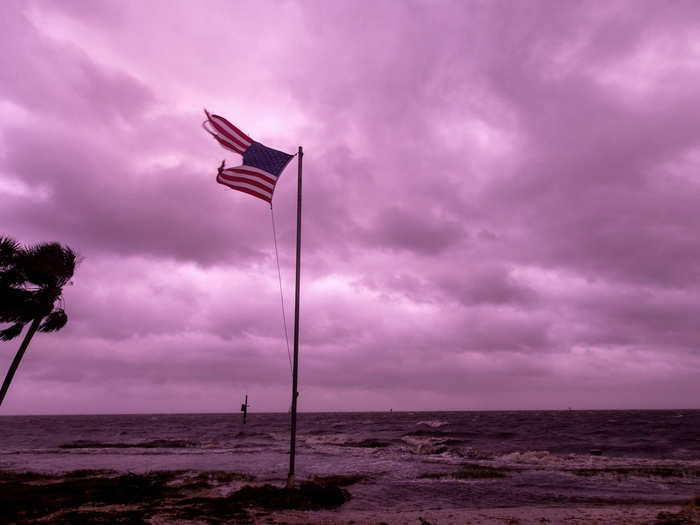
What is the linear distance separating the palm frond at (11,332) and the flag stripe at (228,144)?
583 inches

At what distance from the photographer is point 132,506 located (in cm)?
1391

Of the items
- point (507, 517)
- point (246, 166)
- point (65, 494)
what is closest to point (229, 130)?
point (246, 166)

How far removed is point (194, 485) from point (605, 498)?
48.8 ft

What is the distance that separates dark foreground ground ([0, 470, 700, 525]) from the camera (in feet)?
40.3

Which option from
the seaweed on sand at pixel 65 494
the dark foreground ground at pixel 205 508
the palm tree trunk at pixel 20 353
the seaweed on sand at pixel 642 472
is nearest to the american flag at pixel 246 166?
the dark foreground ground at pixel 205 508

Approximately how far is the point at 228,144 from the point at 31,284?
14727 mm

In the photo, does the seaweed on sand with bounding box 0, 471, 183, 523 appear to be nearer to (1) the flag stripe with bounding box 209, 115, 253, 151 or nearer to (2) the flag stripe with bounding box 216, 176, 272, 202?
(2) the flag stripe with bounding box 216, 176, 272, 202

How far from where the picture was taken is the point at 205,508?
1356 cm

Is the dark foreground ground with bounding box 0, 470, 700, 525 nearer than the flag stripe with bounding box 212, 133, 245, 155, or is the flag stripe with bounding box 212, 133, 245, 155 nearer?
→ the dark foreground ground with bounding box 0, 470, 700, 525

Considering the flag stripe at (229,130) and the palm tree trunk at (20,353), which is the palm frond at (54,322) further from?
the flag stripe at (229,130)

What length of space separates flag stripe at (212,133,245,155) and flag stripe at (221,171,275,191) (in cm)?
74

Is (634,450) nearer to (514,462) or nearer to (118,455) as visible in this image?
(514,462)

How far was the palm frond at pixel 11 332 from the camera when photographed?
70.6 ft

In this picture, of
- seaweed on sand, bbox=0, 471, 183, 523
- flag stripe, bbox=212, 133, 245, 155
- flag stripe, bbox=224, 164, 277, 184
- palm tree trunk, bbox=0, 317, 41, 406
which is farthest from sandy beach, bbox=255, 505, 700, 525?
palm tree trunk, bbox=0, 317, 41, 406
